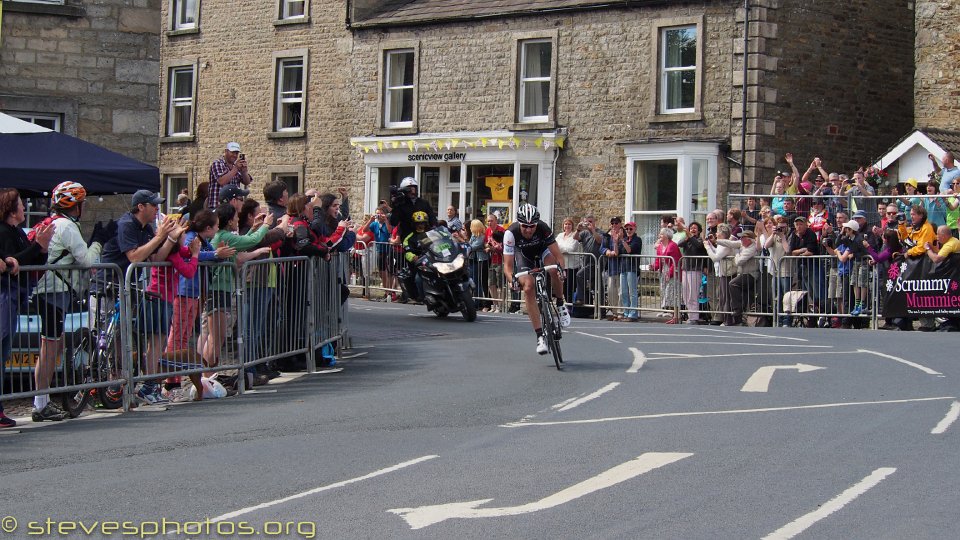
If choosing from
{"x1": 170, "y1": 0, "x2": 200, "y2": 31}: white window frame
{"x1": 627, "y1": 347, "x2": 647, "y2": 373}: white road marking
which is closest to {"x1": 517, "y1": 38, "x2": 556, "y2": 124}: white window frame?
{"x1": 170, "y1": 0, "x2": 200, "y2": 31}: white window frame

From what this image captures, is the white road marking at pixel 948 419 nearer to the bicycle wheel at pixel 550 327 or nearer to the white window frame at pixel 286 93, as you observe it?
the bicycle wheel at pixel 550 327

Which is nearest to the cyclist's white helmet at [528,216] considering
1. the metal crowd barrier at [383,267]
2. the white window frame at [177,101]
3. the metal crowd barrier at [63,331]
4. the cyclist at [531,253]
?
the cyclist at [531,253]

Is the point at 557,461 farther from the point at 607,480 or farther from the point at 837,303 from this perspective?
the point at 837,303

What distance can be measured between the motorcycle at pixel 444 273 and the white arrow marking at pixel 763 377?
25.9ft

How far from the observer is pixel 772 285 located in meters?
23.7

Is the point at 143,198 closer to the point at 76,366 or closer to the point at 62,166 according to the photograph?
the point at 76,366

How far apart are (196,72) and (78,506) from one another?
1383 inches

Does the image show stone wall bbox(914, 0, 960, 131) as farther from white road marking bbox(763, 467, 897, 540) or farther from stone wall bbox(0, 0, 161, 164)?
white road marking bbox(763, 467, 897, 540)

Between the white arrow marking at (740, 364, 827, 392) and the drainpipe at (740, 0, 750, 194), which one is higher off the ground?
the drainpipe at (740, 0, 750, 194)

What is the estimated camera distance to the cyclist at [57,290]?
1191cm

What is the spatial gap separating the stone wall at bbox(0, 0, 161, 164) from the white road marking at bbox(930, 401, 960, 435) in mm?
13654

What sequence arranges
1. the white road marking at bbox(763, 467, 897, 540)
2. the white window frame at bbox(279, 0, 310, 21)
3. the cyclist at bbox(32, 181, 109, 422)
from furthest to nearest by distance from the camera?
1. the white window frame at bbox(279, 0, 310, 21)
2. the cyclist at bbox(32, 181, 109, 422)
3. the white road marking at bbox(763, 467, 897, 540)

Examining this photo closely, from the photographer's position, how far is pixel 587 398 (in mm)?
13164

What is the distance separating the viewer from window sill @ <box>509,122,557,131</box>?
113 feet
